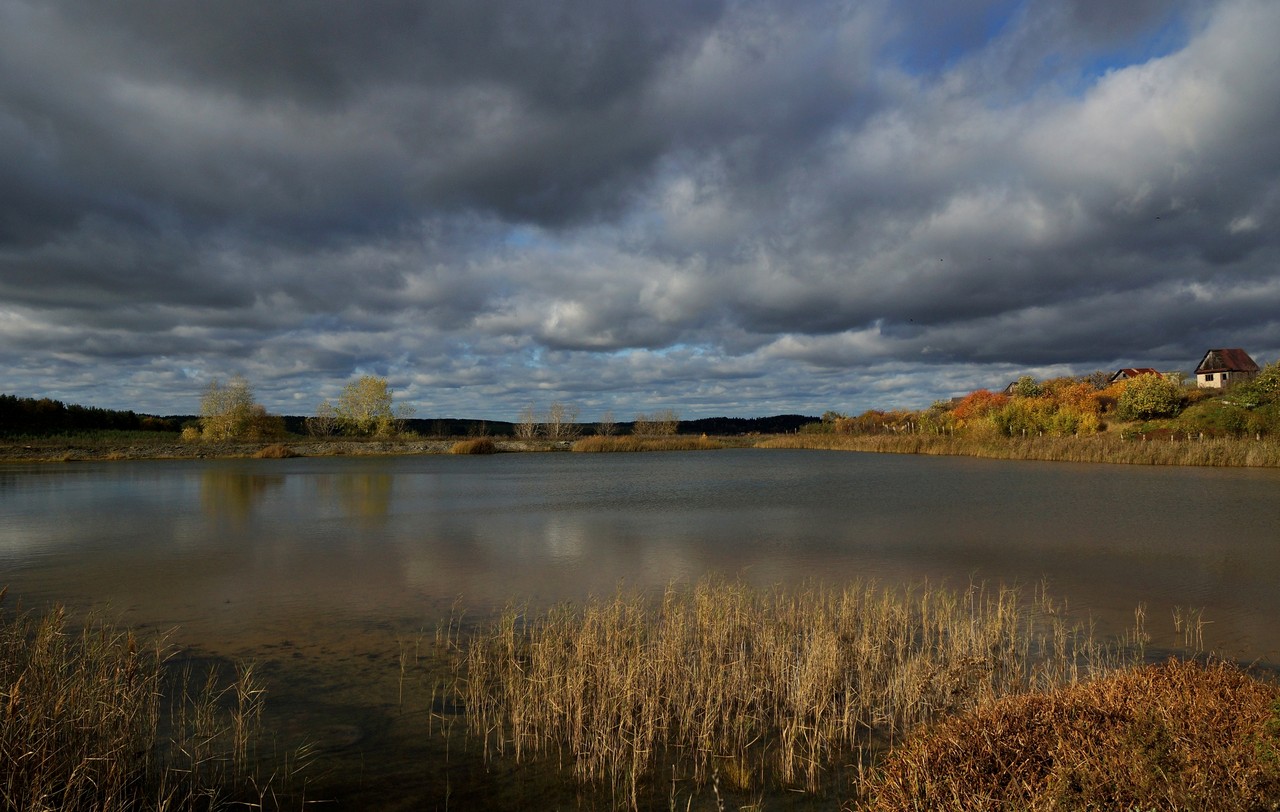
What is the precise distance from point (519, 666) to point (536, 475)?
3688 cm

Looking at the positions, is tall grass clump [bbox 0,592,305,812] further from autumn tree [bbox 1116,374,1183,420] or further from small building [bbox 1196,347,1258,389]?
small building [bbox 1196,347,1258,389]

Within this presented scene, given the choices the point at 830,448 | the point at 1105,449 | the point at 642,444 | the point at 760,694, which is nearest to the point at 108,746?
the point at 760,694

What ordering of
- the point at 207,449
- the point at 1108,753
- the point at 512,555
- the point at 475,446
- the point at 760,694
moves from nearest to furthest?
1. the point at 1108,753
2. the point at 760,694
3. the point at 512,555
4. the point at 207,449
5. the point at 475,446

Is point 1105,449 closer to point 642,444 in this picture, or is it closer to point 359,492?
point 359,492

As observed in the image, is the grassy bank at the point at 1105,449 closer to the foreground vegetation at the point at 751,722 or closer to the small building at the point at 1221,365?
the foreground vegetation at the point at 751,722

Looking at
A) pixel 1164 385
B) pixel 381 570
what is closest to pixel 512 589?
pixel 381 570

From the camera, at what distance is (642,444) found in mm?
79625

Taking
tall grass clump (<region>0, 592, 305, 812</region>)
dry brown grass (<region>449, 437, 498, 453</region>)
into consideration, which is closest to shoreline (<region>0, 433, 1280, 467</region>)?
dry brown grass (<region>449, 437, 498, 453</region>)

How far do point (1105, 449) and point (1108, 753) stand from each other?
48.3m

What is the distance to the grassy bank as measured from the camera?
125ft

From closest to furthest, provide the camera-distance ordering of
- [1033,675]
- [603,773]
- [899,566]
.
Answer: [603,773] → [1033,675] → [899,566]

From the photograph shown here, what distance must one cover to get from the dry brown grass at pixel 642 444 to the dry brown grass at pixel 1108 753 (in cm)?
7203

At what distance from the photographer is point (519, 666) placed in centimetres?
757

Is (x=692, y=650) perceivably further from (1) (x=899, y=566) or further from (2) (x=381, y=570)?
(2) (x=381, y=570)
